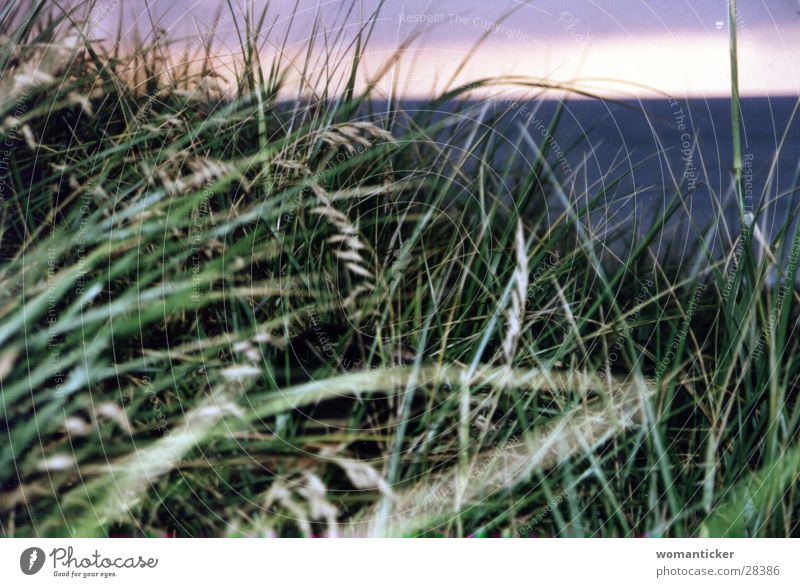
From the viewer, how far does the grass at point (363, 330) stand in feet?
3.18

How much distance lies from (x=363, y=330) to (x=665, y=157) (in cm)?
45

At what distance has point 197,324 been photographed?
0.98 metres

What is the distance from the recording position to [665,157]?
3.21 feet

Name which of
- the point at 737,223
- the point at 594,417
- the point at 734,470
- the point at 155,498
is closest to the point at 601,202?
the point at 737,223

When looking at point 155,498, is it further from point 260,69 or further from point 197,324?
point 260,69

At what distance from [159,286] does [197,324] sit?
71mm
